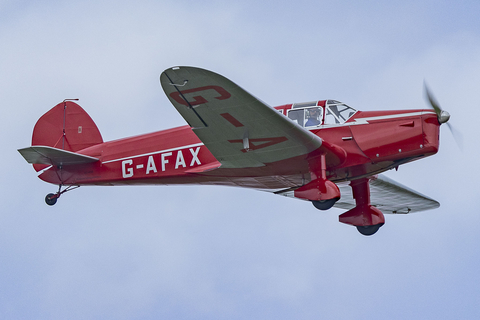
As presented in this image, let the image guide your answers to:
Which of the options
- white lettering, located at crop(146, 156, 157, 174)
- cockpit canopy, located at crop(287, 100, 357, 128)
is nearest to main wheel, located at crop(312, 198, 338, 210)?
cockpit canopy, located at crop(287, 100, 357, 128)

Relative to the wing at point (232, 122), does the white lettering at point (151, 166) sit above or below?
below

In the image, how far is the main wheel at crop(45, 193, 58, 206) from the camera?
15.4m

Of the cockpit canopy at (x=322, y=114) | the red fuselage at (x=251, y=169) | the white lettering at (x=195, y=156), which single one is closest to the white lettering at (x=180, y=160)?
the red fuselage at (x=251, y=169)

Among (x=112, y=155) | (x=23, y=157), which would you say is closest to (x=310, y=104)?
(x=112, y=155)

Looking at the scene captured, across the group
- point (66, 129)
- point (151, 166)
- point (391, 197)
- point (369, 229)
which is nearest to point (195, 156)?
point (151, 166)

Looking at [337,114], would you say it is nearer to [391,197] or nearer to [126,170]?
[391,197]

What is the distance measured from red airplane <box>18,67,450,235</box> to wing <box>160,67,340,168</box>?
0.02 metres

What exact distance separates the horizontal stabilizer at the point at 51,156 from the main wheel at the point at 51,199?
81cm

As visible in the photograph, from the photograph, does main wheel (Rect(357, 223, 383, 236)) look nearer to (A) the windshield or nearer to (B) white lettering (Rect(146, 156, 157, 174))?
(A) the windshield

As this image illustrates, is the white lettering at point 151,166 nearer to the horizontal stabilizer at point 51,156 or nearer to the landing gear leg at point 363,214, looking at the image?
the horizontal stabilizer at point 51,156

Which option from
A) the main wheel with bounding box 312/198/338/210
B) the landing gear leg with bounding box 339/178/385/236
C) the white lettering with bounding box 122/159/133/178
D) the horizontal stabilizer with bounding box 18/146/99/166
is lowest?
the landing gear leg with bounding box 339/178/385/236

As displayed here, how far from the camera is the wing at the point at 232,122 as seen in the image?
1096 centimetres

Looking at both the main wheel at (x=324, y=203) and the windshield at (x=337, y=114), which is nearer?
the main wheel at (x=324, y=203)

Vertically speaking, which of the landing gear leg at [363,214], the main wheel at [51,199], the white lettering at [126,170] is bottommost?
the landing gear leg at [363,214]
